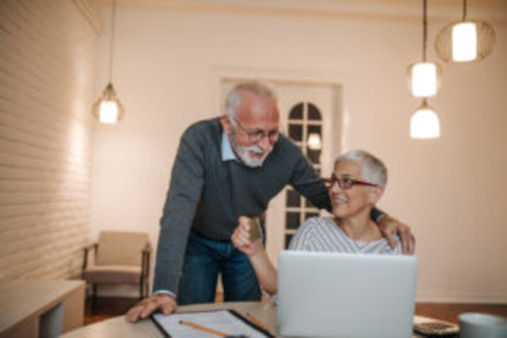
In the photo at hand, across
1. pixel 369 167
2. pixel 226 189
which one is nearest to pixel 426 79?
pixel 369 167

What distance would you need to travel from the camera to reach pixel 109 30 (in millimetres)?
4793

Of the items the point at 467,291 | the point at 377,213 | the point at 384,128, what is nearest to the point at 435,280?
the point at 467,291

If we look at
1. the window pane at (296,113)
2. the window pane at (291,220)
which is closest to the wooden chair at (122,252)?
the window pane at (291,220)

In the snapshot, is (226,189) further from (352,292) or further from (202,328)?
(352,292)

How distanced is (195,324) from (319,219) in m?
0.90

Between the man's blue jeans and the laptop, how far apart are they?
898mm

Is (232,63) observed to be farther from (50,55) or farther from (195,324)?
(195,324)

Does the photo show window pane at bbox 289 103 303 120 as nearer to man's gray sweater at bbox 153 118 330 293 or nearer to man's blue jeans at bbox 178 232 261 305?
man's gray sweater at bbox 153 118 330 293

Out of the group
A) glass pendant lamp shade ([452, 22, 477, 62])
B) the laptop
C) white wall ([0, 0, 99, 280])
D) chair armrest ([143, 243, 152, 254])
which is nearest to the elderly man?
the laptop

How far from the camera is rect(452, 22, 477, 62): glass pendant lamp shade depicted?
290 centimetres

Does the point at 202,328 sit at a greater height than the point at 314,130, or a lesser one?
lesser

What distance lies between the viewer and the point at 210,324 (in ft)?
3.72

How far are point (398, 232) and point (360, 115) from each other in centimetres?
344

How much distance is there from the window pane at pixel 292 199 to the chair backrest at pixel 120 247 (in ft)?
5.01
